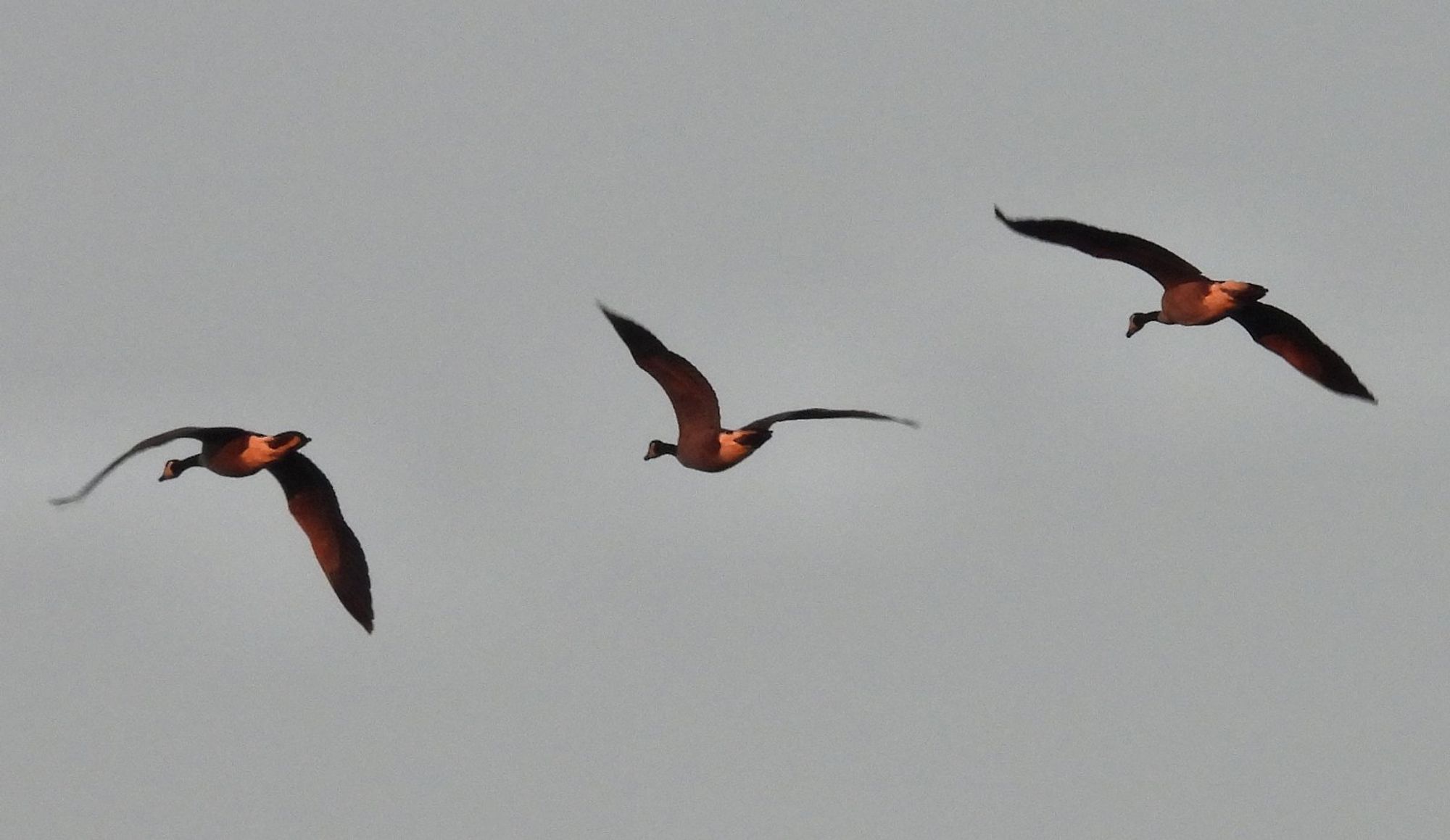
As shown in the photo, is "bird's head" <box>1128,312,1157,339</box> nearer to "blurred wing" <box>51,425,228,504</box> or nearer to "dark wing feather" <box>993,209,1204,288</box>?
"dark wing feather" <box>993,209,1204,288</box>

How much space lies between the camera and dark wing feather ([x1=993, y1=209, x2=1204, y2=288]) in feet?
77.9

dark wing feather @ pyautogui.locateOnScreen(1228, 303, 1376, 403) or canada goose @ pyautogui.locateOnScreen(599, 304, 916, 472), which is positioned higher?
dark wing feather @ pyautogui.locateOnScreen(1228, 303, 1376, 403)

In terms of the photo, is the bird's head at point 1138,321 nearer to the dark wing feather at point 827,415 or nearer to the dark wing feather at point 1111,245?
the dark wing feather at point 1111,245

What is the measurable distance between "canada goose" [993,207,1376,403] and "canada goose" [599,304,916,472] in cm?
359

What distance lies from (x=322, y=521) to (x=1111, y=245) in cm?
853

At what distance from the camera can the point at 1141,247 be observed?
24312 millimetres

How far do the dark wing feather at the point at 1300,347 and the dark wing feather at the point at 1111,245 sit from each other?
4.02 feet

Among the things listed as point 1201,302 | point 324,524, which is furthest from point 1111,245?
point 324,524

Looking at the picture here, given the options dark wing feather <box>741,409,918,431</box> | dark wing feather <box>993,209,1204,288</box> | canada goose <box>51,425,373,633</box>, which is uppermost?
dark wing feather <box>993,209,1204,288</box>

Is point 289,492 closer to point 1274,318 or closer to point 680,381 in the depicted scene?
point 680,381

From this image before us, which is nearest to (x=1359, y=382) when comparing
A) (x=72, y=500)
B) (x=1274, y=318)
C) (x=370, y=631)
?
(x=1274, y=318)

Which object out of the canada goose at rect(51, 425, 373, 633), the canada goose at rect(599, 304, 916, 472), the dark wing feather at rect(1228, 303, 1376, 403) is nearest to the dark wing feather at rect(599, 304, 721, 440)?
the canada goose at rect(599, 304, 916, 472)

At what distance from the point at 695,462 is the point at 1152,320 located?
5.42 m

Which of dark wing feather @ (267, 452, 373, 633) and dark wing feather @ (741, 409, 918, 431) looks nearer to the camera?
dark wing feather @ (741, 409, 918, 431)
